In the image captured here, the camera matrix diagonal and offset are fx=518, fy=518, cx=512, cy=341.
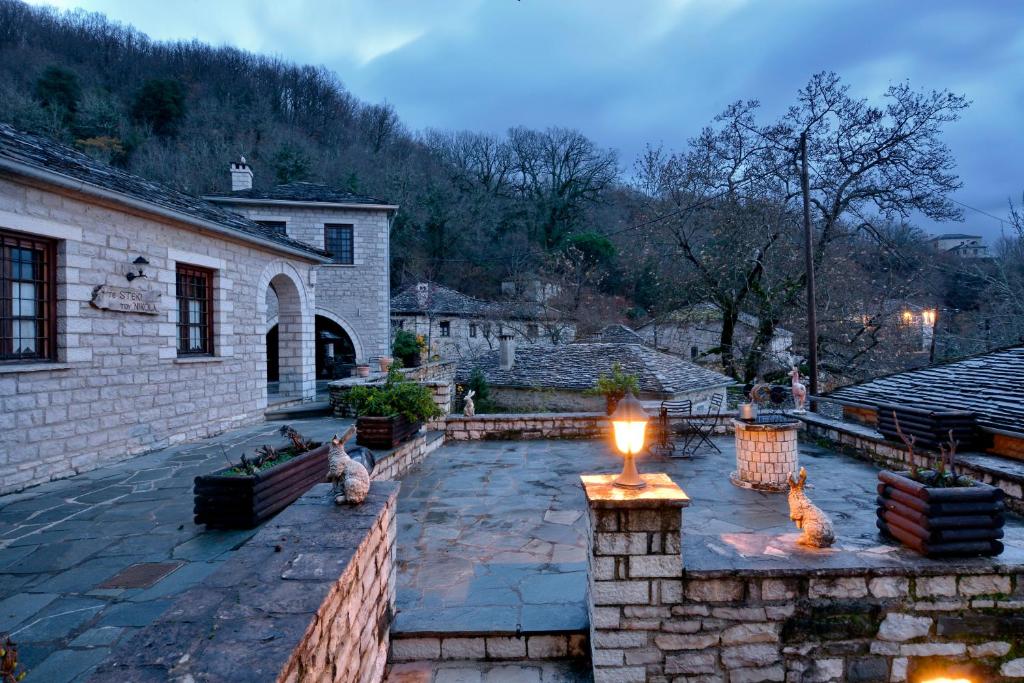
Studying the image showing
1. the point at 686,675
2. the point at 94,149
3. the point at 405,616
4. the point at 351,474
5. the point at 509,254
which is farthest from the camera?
the point at 509,254

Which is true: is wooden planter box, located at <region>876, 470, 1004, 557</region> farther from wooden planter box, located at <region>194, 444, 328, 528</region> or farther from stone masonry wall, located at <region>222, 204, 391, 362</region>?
stone masonry wall, located at <region>222, 204, 391, 362</region>

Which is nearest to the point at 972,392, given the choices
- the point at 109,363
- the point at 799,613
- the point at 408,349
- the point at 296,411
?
the point at 799,613

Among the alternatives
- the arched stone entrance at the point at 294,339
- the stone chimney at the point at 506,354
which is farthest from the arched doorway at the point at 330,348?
the arched stone entrance at the point at 294,339

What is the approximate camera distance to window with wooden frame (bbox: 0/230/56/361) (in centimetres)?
568

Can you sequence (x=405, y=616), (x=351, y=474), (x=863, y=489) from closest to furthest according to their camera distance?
(x=351, y=474), (x=405, y=616), (x=863, y=489)

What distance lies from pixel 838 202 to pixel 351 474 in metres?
20.8

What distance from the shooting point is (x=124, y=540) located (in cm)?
397

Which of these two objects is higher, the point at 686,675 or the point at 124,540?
the point at 124,540

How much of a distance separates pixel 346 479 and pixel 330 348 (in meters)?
18.7

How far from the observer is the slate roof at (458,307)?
915 inches

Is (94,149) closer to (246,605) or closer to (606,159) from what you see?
(606,159)

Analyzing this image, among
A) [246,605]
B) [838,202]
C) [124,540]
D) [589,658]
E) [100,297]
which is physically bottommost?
[589,658]

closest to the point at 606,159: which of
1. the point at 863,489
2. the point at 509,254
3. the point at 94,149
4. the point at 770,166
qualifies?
the point at 509,254

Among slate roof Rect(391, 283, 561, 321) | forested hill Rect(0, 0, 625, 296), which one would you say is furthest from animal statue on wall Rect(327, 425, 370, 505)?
forested hill Rect(0, 0, 625, 296)
